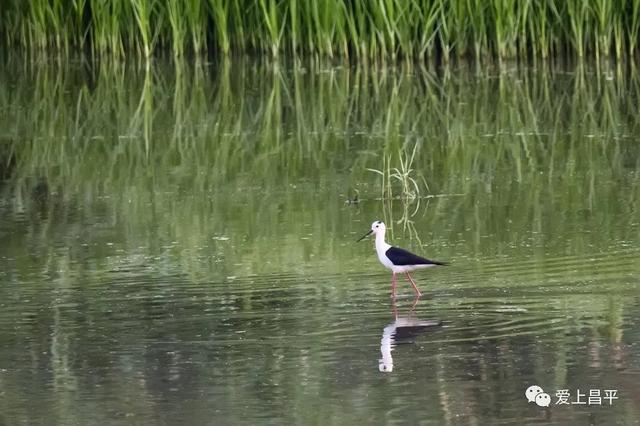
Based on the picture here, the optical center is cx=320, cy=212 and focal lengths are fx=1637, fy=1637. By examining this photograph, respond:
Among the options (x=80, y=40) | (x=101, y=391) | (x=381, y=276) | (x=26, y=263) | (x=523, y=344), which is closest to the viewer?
(x=101, y=391)

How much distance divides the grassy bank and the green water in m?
1.49

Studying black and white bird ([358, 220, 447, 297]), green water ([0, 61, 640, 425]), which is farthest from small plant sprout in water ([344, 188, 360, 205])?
black and white bird ([358, 220, 447, 297])

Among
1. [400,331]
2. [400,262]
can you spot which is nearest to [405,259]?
[400,262]

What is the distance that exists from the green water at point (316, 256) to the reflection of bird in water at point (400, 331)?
2 cm

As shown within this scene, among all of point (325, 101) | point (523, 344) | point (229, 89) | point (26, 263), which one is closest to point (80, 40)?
point (229, 89)

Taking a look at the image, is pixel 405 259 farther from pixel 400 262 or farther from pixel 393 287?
pixel 393 287

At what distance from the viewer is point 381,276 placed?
865 centimetres

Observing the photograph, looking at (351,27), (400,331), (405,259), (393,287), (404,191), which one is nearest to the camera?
(400,331)

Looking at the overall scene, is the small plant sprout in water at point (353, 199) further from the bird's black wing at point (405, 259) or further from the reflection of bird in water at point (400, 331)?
the reflection of bird in water at point (400, 331)

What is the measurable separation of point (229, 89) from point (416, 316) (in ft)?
32.8

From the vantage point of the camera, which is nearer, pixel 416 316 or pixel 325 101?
pixel 416 316

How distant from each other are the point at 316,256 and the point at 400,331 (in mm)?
1822

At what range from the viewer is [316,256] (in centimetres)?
912

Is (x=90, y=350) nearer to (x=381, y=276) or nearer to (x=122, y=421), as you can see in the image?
(x=122, y=421)
